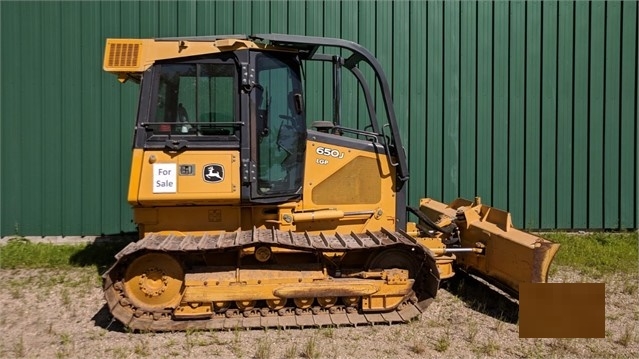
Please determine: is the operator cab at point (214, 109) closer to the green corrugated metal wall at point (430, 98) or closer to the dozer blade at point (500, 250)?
the dozer blade at point (500, 250)

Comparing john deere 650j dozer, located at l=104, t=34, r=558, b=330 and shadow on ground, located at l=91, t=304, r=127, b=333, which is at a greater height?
john deere 650j dozer, located at l=104, t=34, r=558, b=330

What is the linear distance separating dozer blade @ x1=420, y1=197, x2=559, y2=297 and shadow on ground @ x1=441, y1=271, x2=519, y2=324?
0.78ft

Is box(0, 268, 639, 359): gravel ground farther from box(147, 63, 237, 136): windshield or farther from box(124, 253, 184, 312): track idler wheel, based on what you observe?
box(147, 63, 237, 136): windshield

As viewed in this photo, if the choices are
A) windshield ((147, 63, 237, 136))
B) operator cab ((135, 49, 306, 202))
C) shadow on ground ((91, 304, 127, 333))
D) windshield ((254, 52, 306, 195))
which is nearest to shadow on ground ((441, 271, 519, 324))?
windshield ((254, 52, 306, 195))

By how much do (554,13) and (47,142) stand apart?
8490 mm

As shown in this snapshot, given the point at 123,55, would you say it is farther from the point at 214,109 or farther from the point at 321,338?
the point at 321,338

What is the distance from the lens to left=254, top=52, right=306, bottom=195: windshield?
526 centimetres

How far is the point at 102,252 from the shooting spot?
7750mm

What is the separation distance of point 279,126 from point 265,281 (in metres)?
1.54

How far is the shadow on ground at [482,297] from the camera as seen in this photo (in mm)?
5434

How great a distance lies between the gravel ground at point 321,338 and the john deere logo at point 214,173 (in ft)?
4.70

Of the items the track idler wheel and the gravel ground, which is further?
the track idler wheel

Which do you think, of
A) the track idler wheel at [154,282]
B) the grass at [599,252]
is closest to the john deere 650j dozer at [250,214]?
the track idler wheel at [154,282]

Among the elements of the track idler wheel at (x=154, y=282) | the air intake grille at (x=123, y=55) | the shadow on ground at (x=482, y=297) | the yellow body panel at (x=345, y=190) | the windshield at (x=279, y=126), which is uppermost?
the air intake grille at (x=123, y=55)
